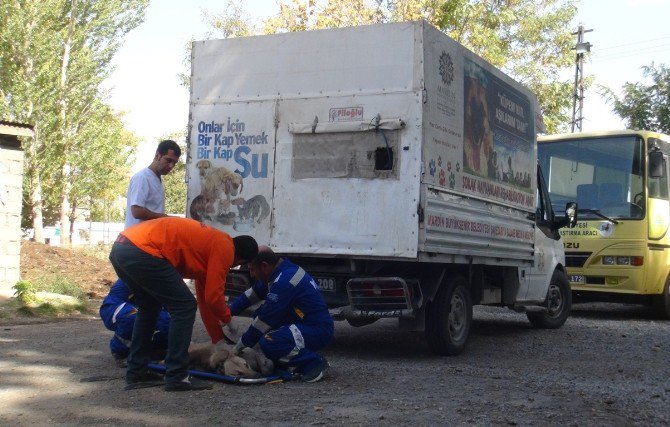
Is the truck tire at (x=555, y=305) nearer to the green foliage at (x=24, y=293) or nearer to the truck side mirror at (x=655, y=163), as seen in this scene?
the truck side mirror at (x=655, y=163)

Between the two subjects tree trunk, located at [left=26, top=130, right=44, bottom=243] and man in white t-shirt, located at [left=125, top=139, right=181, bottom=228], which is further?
tree trunk, located at [left=26, top=130, right=44, bottom=243]

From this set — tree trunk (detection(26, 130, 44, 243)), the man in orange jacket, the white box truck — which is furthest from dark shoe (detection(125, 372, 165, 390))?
tree trunk (detection(26, 130, 44, 243))

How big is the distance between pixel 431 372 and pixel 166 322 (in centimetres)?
232

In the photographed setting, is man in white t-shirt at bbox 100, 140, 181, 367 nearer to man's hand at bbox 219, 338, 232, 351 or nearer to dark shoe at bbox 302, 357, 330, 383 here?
man's hand at bbox 219, 338, 232, 351

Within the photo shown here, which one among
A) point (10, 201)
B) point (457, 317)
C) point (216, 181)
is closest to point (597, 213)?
point (457, 317)

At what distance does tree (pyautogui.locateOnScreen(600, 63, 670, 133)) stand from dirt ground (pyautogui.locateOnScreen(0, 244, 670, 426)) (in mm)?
17665

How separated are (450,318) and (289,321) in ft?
7.63

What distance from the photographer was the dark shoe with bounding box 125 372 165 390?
629 cm

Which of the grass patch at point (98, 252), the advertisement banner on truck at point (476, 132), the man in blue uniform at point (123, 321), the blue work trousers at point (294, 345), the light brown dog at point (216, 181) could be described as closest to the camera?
the blue work trousers at point (294, 345)

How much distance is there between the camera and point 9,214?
47.4ft

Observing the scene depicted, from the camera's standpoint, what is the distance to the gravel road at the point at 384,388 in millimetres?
5438

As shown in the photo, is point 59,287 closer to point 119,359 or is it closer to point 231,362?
point 119,359

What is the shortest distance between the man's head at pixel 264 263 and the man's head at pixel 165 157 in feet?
3.85

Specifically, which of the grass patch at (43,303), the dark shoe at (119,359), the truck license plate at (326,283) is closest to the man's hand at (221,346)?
the dark shoe at (119,359)
